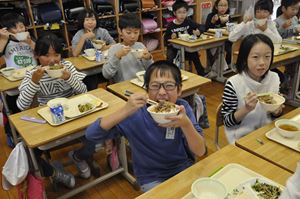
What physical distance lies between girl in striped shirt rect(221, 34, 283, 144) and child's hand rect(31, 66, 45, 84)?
51.2 inches

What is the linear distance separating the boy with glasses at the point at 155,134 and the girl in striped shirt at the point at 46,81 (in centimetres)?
87

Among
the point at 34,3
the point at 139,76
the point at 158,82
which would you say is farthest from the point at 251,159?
the point at 34,3

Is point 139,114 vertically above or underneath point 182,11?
underneath

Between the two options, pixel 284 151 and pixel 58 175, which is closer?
pixel 284 151

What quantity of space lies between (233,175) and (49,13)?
178 inches

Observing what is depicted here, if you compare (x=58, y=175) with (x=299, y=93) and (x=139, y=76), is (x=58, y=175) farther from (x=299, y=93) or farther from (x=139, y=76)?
(x=299, y=93)

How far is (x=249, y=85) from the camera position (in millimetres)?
1804

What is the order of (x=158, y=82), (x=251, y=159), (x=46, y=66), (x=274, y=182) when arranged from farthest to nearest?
(x=46, y=66)
(x=158, y=82)
(x=251, y=159)
(x=274, y=182)

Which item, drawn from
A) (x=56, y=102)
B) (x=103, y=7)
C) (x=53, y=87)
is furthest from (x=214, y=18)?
(x=56, y=102)

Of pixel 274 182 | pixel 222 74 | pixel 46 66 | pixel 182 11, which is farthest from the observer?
pixel 222 74

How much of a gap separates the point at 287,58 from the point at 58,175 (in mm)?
2615

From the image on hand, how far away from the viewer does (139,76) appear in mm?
2432

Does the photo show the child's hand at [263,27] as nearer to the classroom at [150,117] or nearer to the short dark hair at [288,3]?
the classroom at [150,117]

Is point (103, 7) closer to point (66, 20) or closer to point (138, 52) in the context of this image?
point (66, 20)
